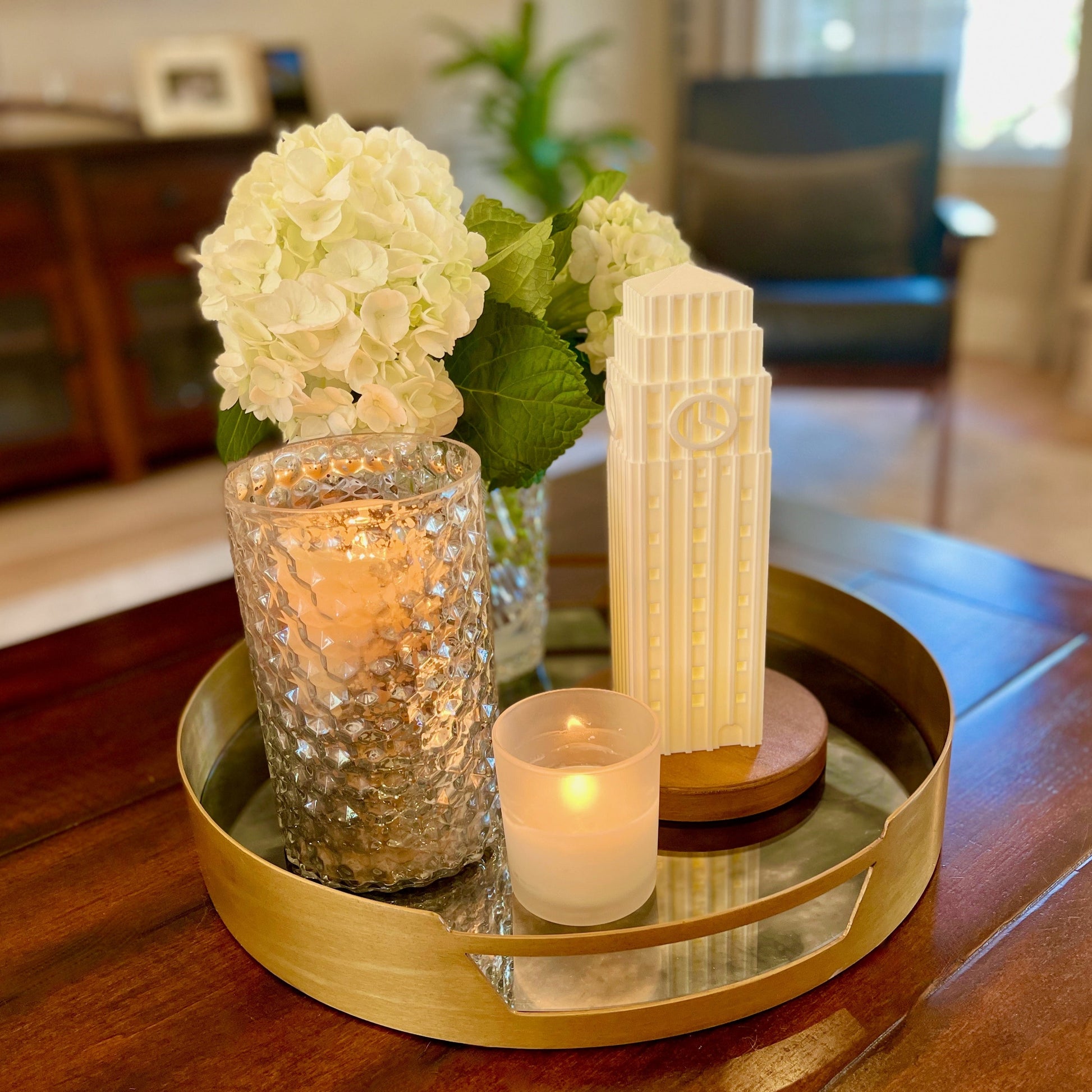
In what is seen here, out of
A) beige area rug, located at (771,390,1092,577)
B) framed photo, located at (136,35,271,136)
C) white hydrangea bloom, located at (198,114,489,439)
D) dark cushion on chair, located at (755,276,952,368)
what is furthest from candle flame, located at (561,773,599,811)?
framed photo, located at (136,35,271,136)

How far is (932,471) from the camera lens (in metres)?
2.48

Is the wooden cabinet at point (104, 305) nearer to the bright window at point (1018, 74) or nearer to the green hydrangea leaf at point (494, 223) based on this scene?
the green hydrangea leaf at point (494, 223)

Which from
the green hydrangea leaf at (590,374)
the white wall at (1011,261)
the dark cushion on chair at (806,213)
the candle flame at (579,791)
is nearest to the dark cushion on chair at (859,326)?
the dark cushion on chair at (806,213)

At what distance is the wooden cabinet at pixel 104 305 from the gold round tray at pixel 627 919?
2.01 metres

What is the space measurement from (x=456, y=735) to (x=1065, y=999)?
0.30 meters

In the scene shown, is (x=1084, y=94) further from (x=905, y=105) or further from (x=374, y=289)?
(x=374, y=289)

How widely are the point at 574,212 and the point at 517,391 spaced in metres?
0.13

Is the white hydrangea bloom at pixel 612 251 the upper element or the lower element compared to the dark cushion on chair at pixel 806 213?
upper

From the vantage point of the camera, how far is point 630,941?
0.43m

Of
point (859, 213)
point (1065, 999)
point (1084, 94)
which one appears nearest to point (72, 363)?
point (859, 213)

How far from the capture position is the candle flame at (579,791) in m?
0.47

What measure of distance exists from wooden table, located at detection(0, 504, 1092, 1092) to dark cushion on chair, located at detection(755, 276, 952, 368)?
1.41 metres

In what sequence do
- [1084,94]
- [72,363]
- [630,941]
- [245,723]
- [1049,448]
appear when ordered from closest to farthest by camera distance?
[630,941]
[245,723]
[72,363]
[1049,448]
[1084,94]

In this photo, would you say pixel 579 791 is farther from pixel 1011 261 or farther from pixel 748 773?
pixel 1011 261
